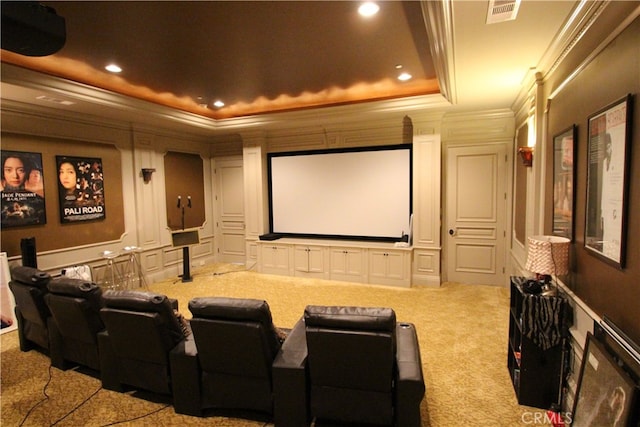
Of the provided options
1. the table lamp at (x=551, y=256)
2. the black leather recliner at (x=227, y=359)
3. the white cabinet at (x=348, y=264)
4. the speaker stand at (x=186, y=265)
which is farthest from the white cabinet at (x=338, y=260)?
the black leather recliner at (x=227, y=359)

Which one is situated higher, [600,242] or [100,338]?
[600,242]

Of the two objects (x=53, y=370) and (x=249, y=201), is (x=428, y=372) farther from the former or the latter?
(x=249, y=201)

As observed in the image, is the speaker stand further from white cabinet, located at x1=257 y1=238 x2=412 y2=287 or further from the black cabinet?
the black cabinet

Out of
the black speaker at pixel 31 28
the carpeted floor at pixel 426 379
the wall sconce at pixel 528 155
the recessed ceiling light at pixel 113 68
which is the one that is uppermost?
the recessed ceiling light at pixel 113 68

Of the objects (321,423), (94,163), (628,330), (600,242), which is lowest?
(321,423)

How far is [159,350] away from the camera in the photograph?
2.39 meters

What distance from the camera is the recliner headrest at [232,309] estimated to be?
2.08 m

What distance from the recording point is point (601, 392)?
5.56 feet

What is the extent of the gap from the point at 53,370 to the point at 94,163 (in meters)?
3.14

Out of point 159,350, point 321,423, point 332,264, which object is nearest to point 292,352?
point 321,423

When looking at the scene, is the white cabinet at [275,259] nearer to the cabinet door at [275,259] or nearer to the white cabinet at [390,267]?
the cabinet door at [275,259]

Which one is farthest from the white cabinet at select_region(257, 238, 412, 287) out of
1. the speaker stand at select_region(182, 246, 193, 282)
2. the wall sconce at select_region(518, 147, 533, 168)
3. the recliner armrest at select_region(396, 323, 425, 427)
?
A: the recliner armrest at select_region(396, 323, 425, 427)

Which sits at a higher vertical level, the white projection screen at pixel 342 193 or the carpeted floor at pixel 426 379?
the white projection screen at pixel 342 193

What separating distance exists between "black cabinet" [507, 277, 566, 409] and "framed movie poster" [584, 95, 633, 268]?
1.63 feet
